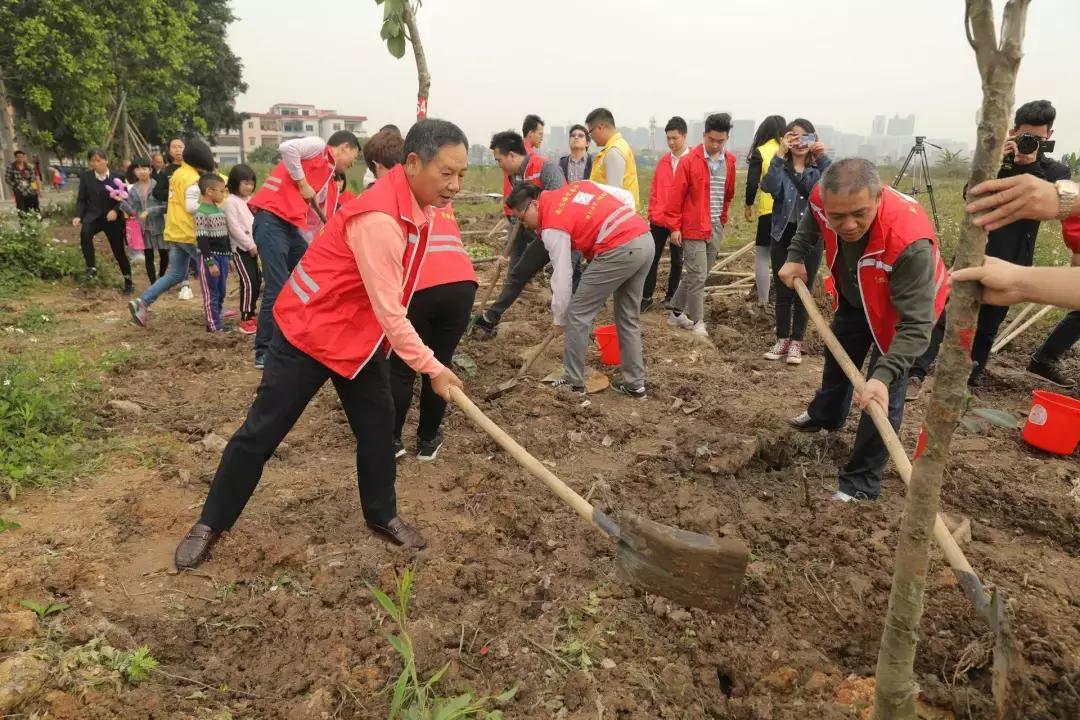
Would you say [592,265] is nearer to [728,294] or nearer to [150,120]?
[728,294]

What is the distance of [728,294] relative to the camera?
730cm

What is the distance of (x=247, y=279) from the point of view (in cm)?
571

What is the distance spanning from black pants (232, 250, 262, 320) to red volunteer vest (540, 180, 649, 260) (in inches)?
112

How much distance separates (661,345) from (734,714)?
3.91 metres

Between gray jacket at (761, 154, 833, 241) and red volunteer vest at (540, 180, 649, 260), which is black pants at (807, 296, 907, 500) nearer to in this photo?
red volunteer vest at (540, 180, 649, 260)

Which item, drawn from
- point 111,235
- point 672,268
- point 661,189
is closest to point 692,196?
point 661,189

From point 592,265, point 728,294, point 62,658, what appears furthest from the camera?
point 728,294

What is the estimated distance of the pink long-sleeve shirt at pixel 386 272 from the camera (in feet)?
7.70

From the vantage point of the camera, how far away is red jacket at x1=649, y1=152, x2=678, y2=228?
6.00 m

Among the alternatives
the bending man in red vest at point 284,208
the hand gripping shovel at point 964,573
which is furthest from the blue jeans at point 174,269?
the hand gripping shovel at point 964,573

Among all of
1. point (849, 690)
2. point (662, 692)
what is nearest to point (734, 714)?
point (662, 692)

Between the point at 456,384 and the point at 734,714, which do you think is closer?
the point at 734,714

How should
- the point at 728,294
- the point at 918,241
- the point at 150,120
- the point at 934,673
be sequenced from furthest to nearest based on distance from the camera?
the point at 150,120
the point at 728,294
the point at 918,241
the point at 934,673

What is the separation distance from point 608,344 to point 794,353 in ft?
4.94
